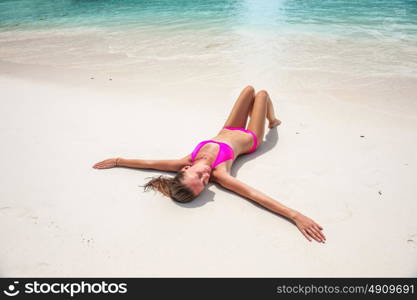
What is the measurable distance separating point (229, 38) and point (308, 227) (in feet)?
27.8

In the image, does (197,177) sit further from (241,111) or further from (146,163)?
(241,111)

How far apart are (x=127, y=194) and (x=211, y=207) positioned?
0.97m

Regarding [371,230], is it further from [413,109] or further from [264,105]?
[413,109]

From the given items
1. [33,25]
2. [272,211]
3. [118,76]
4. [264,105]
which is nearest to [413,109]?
[264,105]

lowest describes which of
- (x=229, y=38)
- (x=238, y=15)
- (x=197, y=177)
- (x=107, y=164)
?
(x=107, y=164)

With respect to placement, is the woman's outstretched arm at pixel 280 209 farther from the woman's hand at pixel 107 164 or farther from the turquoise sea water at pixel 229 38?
the turquoise sea water at pixel 229 38

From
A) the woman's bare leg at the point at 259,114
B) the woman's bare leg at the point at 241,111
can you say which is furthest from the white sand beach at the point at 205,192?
the woman's bare leg at the point at 241,111

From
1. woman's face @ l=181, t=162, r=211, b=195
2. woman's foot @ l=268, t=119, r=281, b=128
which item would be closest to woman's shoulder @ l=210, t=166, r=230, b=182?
woman's face @ l=181, t=162, r=211, b=195

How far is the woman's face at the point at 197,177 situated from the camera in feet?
10.5

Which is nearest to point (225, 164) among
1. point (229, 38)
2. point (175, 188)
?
point (175, 188)

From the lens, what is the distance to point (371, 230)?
9.50 feet

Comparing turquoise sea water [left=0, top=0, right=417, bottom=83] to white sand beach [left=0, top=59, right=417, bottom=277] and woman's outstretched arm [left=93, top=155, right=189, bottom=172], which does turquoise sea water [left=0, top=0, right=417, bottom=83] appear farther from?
woman's outstretched arm [left=93, top=155, right=189, bottom=172]

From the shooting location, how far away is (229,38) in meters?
10.1

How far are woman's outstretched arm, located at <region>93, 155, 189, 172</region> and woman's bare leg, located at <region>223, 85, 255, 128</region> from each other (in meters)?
1.02
